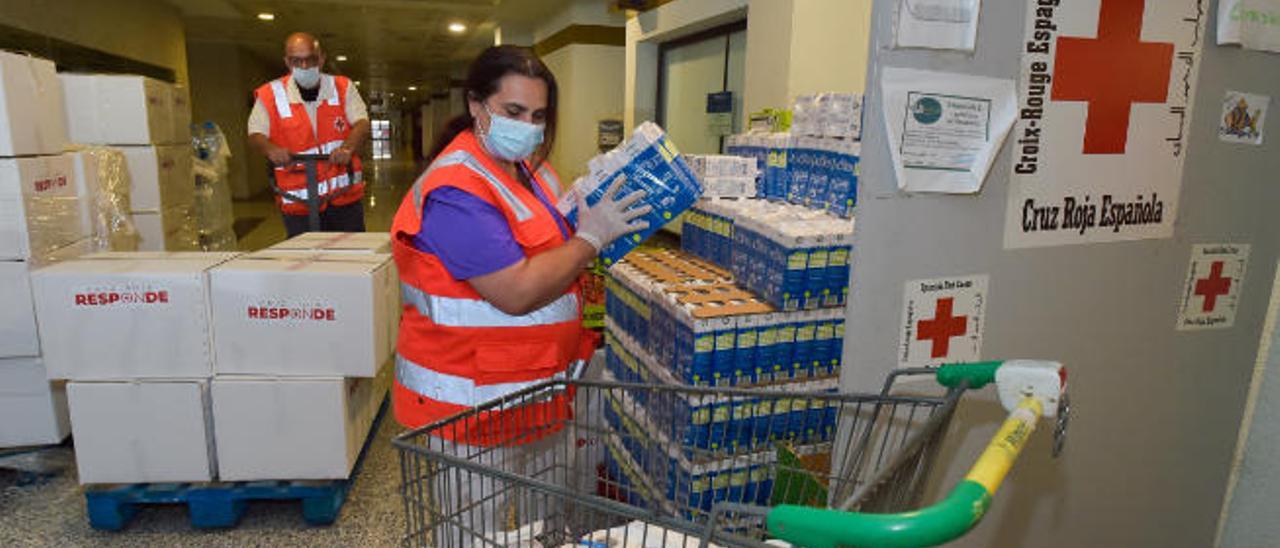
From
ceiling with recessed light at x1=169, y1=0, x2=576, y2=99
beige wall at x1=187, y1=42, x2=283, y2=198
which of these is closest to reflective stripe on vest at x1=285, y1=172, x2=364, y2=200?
ceiling with recessed light at x1=169, y1=0, x2=576, y2=99

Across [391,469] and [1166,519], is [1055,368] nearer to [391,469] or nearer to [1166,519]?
[1166,519]

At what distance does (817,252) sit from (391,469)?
2000 mm

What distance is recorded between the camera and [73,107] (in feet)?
13.1

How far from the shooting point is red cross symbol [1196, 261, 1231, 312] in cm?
183

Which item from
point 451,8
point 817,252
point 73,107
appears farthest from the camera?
point 451,8

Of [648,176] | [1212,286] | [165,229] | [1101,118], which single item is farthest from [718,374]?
[165,229]

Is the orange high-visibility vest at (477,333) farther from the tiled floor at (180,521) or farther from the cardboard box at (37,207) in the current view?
the cardboard box at (37,207)

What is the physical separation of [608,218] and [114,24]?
917 centimetres

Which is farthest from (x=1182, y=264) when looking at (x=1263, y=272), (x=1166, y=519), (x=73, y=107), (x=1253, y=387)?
(x=73, y=107)

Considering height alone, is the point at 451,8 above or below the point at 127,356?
above

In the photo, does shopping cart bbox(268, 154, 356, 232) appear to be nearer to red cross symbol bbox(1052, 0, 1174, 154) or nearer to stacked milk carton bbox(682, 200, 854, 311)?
stacked milk carton bbox(682, 200, 854, 311)

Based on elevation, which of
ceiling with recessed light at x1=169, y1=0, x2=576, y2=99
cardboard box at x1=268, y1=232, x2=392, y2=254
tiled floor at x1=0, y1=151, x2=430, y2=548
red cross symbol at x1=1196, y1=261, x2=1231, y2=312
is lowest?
tiled floor at x1=0, y1=151, x2=430, y2=548

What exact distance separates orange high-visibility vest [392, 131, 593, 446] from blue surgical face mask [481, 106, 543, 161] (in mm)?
48

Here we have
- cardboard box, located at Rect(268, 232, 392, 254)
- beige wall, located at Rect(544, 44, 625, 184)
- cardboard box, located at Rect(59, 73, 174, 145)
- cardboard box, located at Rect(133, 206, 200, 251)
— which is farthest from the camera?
beige wall, located at Rect(544, 44, 625, 184)
